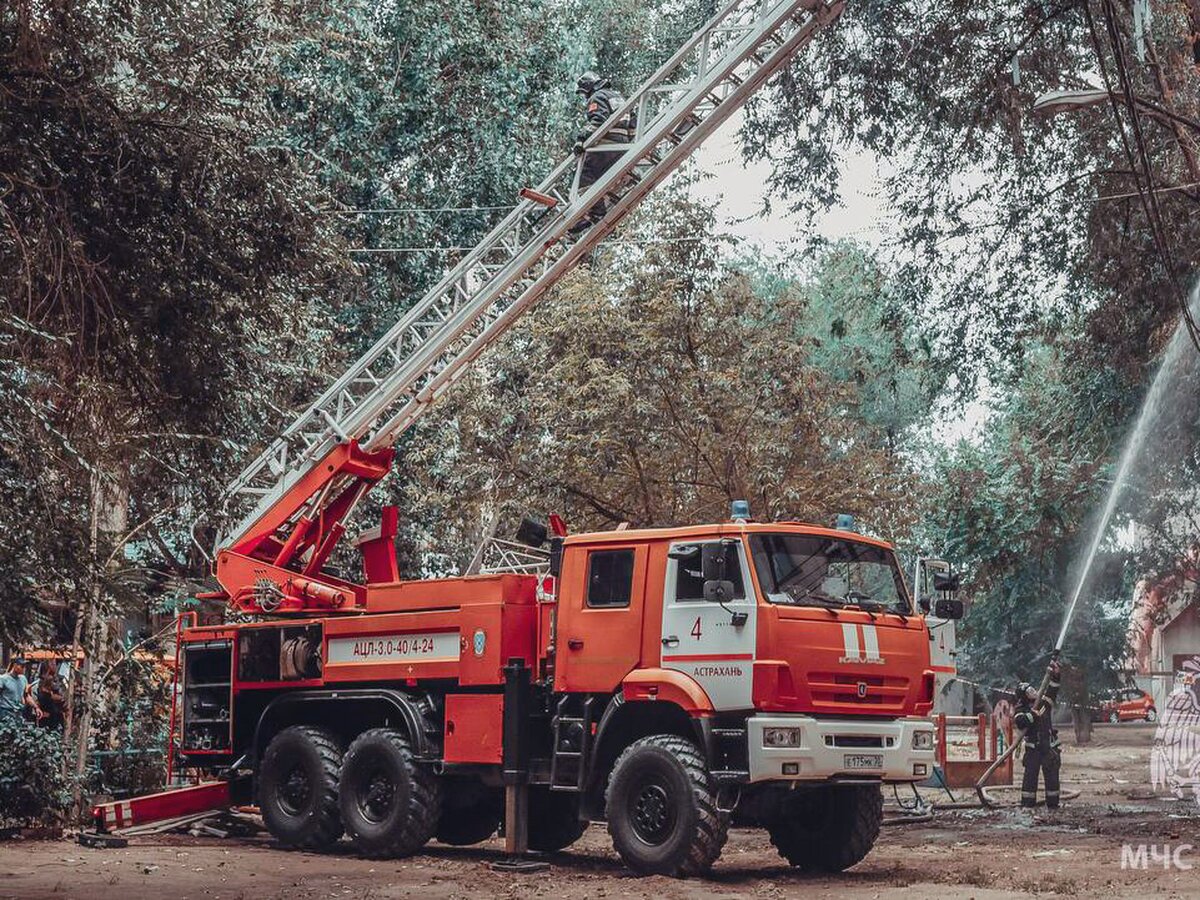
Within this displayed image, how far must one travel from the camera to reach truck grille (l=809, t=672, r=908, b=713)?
43.7ft

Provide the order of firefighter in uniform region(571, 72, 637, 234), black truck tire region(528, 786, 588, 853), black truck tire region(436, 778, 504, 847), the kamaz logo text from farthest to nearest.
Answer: firefighter in uniform region(571, 72, 637, 234)
black truck tire region(436, 778, 504, 847)
black truck tire region(528, 786, 588, 853)
the kamaz logo text

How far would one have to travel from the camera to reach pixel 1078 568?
47.2m

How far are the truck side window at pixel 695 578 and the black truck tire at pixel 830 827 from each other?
7.26 feet

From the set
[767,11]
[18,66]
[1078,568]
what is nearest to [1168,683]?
[1078,568]

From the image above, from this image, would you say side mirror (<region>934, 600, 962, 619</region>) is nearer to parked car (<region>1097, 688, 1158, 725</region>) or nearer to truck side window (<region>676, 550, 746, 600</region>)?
truck side window (<region>676, 550, 746, 600</region>)

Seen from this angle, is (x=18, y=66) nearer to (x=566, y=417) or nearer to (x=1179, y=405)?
(x=566, y=417)

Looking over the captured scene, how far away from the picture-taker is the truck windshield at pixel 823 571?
13.5 m

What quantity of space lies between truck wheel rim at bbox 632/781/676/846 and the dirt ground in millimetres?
380

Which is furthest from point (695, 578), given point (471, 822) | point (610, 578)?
point (471, 822)

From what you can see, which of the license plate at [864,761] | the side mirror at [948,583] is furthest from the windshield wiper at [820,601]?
the side mirror at [948,583]

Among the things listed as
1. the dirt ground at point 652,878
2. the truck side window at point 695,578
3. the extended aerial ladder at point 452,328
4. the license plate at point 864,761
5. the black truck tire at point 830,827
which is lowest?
the dirt ground at point 652,878

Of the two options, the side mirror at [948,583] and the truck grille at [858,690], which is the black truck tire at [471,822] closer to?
the truck grille at [858,690]

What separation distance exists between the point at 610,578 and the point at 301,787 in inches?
172

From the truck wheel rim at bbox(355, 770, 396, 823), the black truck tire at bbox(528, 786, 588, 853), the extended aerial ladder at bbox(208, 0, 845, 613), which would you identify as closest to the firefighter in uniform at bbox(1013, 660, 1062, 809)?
the black truck tire at bbox(528, 786, 588, 853)
